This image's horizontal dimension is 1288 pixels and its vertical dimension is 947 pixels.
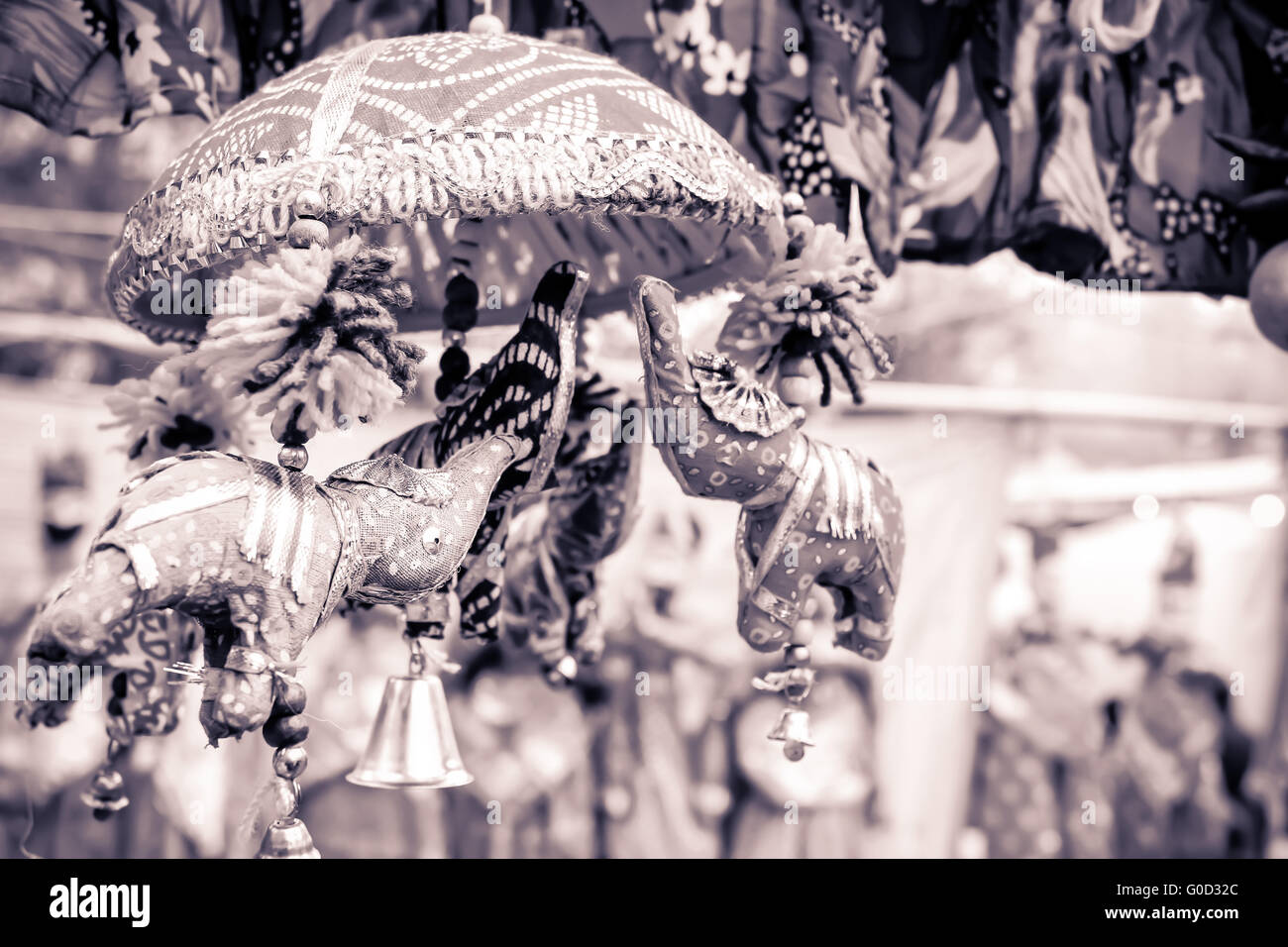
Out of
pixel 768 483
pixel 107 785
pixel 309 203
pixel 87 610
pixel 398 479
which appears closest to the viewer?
pixel 87 610

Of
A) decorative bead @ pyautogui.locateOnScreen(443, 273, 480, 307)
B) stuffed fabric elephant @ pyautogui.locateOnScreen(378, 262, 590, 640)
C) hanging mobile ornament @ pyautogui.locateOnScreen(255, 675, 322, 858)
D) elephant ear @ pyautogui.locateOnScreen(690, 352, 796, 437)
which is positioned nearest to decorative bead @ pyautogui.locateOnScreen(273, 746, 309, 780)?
hanging mobile ornament @ pyautogui.locateOnScreen(255, 675, 322, 858)

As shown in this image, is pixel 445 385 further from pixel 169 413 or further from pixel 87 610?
pixel 87 610

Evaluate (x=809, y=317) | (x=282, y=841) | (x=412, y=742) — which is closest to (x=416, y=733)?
(x=412, y=742)

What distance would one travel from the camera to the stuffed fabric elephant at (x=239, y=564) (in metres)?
0.87

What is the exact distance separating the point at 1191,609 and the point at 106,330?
1.99 meters

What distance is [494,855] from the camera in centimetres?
218

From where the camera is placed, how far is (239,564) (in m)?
0.92

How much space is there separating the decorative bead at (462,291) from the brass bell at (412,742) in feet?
1.29

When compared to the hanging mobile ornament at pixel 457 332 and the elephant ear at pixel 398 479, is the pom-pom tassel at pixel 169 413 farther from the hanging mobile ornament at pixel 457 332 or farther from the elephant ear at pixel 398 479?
the elephant ear at pixel 398 479

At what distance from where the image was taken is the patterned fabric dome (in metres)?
0.98

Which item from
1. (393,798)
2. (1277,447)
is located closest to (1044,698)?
(1277,447)

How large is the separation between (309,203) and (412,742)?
656 millimetres

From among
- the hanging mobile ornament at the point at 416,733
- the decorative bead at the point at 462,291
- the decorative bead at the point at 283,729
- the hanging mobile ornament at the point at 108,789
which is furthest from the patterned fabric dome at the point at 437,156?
the hanging mobile ornament at the point at 108,789
